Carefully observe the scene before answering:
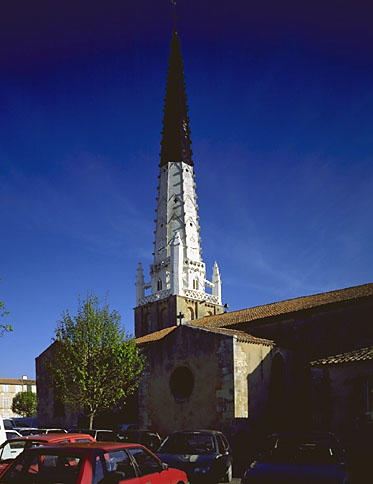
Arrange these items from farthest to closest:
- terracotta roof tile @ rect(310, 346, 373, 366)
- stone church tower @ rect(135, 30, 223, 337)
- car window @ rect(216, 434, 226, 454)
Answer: stone church tower @ rect(135, 30, 223, 337)
terracotta roof tile @ rect(310, 346, 373, 366)
car window @ rect(216, 434, 226, 454)

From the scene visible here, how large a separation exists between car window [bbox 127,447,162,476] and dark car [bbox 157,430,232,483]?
320 centimetres

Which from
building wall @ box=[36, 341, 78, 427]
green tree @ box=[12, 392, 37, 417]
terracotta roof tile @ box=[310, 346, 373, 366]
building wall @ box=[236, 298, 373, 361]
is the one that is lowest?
green tree @ box=[12, 392, 37, 417]

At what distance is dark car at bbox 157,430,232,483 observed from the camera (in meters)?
11.4

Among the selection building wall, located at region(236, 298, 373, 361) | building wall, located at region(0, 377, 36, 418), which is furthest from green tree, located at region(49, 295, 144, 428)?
building wall, located at region(0, 377, 36, 418)

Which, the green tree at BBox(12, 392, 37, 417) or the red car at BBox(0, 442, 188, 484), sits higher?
the red car at BBox(0, 442, 188, 484)

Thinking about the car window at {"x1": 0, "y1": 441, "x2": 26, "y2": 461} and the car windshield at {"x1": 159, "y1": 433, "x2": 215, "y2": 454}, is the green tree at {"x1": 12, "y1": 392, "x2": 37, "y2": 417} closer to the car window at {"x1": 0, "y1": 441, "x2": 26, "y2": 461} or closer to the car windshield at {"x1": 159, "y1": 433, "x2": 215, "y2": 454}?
the car windshield at {"x1": 159, "y1": 433, "x2": 215, "y2": 454}

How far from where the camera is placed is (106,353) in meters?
24.0

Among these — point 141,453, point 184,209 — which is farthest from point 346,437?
point 184,209

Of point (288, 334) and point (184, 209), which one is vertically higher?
point (184, 209)

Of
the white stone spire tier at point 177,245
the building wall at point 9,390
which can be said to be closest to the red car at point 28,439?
the white stone spire tier at point 177,245

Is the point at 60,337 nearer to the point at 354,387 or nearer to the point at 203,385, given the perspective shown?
the point at 203,385

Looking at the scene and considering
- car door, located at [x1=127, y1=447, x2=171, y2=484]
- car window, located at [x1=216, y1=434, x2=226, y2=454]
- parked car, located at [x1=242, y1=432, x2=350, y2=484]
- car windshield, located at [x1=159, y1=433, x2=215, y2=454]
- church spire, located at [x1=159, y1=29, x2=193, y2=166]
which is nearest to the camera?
car door, located at [x1=127, y1=447, x2=171, y2=484]

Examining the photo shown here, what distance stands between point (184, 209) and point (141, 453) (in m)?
42.5

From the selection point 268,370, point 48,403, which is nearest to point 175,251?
point 48,403
